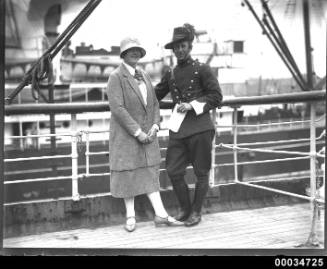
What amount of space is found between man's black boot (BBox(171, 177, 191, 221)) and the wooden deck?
0.14 metres

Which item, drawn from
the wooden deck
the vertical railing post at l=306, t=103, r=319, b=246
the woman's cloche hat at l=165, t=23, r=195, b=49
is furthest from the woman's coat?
the vertical railing post at l=306, t=103, r=319, b=246

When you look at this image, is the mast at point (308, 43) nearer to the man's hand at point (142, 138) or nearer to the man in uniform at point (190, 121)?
the man in uniform at point (190, 121)

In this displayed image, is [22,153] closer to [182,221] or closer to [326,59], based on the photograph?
[182,221]

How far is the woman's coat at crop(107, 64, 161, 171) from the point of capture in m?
A: 3.18

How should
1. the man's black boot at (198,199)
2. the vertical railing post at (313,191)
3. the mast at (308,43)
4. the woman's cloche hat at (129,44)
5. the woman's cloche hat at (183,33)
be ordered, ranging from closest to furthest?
1. the mast at (308,43)
2. the vertical railing post at (313,191)
3. the woman's cloche hat at (129,44)
4. the woman's cloche hat at (183,33)
5. the man's black boot at (198,199)

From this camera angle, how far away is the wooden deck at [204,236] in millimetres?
2979

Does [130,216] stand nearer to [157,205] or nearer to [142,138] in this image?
[157,205]

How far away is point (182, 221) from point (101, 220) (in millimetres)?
679

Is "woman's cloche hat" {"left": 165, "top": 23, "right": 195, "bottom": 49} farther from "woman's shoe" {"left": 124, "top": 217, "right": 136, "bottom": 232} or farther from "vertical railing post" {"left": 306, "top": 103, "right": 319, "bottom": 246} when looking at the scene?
"woman's shoe" {"left": 124, "top": 217, "right": 136, "bottom": 232}

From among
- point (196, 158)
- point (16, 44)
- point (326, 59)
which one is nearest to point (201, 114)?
point (196, 158)

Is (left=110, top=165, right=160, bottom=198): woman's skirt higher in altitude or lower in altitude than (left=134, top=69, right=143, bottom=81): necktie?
lower

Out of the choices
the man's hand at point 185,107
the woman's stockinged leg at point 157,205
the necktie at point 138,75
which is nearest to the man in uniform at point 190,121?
the man's hand at point 185,107

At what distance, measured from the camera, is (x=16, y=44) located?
2.86 metres

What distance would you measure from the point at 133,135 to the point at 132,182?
14.3 inches
